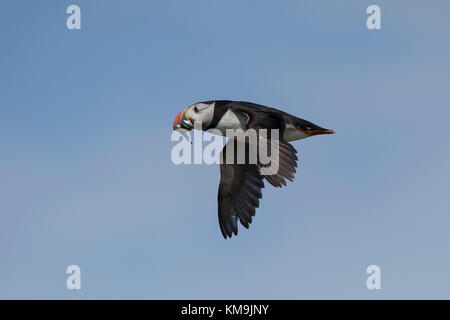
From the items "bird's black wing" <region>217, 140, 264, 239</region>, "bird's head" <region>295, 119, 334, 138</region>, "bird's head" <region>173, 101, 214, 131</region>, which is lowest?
"bird's black wing" <region>217, 140, 264, 239</region>

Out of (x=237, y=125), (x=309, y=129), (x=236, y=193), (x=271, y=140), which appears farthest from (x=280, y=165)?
(x=236, y=193)

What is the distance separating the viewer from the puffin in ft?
36.2

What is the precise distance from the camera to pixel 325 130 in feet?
41.8

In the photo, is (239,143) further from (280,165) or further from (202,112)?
(280,165)

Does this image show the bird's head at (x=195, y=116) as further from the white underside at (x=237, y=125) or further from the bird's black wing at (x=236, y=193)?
the bird's black wing at (x=236, y=193)

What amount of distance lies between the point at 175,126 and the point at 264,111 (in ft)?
6.06

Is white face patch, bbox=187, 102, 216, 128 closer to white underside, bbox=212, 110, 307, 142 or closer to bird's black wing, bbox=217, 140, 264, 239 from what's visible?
white underside, bbox=212, 110, 307, 142

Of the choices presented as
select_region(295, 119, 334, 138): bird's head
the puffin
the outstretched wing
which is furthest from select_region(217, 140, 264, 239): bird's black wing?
the outstretched wing

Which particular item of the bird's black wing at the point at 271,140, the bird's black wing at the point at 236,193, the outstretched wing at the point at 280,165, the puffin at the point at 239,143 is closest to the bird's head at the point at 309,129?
the puffin at the point at 239,143

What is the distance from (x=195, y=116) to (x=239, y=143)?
1.80 meters

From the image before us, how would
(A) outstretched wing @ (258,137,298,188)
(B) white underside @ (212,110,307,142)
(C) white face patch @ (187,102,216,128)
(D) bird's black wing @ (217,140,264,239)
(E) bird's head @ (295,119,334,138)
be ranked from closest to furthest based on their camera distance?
(A) outstretched wing @ (258,137,298,188), (B) white underside @ (212,110,307,142), (E) bird's head @ (295,119,334,138), (C) white face patch @ (187,102,216,128), (D) bird's black wing @ (217,140,264,239)

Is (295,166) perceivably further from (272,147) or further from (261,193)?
(261,193)
